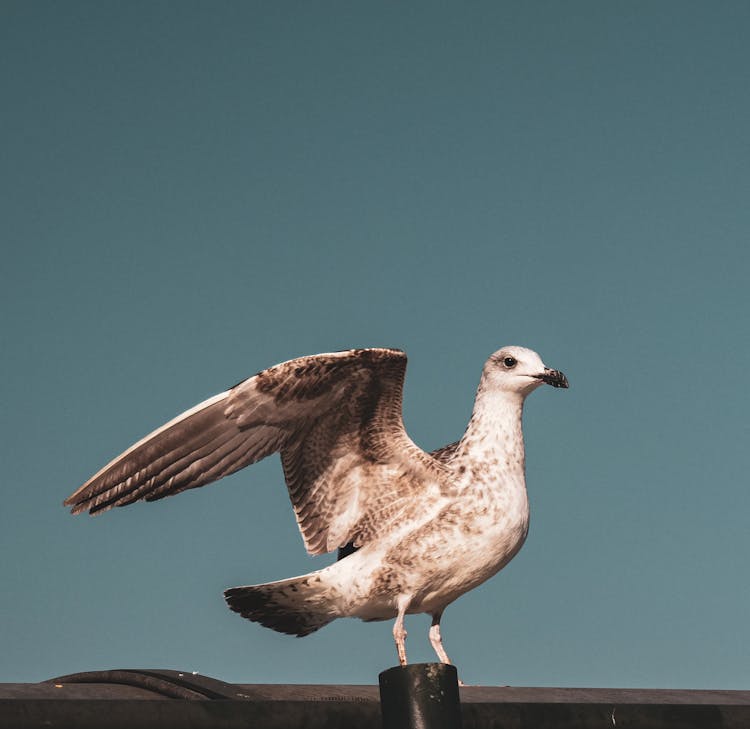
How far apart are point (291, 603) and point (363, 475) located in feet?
3.33

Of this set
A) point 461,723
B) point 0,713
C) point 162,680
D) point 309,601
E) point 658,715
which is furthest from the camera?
point 309,601

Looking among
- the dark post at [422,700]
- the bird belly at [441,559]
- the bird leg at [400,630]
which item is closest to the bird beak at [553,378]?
the bird belly at [441,559]

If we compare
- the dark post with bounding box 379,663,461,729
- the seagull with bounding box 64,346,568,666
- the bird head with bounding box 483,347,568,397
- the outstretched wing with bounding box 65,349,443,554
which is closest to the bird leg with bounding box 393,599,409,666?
the seagull with bounding box 64,346,568,666

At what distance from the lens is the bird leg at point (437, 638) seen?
27.4 feet

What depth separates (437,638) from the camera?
8469mm

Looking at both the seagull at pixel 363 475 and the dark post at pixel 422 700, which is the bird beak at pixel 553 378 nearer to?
the seagull at pixel 363 475

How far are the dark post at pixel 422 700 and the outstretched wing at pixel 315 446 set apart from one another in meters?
4.70

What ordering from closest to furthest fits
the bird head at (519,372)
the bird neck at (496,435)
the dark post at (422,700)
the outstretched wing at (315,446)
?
1. the dark post at (422,700)
2. the outstretched wing at (315,446)
3. the bird neck at (496,435)
4. the bird head at (519,372)

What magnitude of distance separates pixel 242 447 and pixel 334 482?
2.78 feet

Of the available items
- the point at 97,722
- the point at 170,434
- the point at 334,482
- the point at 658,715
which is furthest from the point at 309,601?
the point at 97,722

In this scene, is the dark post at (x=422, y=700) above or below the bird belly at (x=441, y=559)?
below

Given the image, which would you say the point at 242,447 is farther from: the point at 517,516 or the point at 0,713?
the point at 0,713

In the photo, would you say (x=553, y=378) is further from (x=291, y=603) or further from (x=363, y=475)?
(x=291, y=603)

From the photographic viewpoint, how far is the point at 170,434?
802cm
